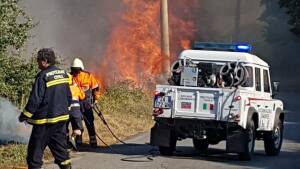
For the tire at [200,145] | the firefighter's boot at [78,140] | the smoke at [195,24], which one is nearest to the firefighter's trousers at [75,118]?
the firefighter's boot at [78,140]

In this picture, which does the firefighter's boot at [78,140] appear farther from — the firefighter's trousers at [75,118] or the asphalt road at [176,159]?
the firefighter's trousers at [75,118]

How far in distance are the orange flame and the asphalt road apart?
10.7 meters

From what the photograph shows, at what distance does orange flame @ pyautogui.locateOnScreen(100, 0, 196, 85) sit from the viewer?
91.7 ft

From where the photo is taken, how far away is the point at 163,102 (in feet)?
46.1

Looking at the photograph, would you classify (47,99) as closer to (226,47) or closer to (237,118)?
(237,118)

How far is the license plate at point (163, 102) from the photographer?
14.0m

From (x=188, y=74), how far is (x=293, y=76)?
144ft

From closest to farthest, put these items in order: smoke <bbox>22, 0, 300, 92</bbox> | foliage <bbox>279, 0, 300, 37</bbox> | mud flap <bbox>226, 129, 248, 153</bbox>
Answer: mud flap <bbox>226, 129, 248, 153</bbox> → smoke <bbox>22, 0, 300, 92</bbox> → foliage <bbox>279, 0, 300, 37</bbox>

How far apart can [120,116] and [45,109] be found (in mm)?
11621

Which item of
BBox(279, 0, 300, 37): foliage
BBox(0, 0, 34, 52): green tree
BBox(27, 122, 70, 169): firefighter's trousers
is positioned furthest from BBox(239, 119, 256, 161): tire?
BBox(279, 0, 300, 37): foliage

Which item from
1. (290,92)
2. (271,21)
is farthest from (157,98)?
(271,21)

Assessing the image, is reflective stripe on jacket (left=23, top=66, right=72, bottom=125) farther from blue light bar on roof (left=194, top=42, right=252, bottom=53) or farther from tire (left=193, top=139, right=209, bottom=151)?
tire (left=193, top=139, right=209, bottom=151)

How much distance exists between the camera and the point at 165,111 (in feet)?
46.0

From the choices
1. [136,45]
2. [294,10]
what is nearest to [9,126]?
[136,45]
